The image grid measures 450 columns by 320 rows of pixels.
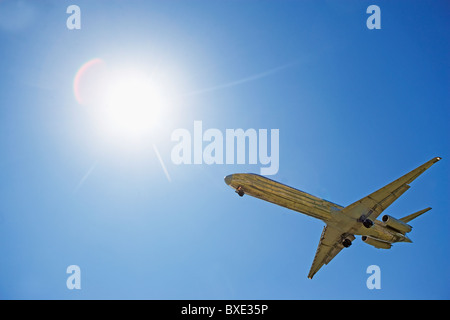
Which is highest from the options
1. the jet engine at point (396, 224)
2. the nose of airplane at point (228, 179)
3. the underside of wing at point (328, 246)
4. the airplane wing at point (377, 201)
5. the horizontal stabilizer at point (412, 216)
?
the nose of airplane at point (228, 179)

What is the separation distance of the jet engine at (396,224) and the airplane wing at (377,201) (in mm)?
955

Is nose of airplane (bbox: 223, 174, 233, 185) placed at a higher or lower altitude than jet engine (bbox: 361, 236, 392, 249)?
higher

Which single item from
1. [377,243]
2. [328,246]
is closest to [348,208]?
[377,243]

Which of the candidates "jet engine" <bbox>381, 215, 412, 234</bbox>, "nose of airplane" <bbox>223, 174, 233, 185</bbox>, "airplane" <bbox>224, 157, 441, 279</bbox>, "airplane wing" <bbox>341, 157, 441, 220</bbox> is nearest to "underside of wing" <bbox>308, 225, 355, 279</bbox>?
"airplane" <bbox>224, 157, 441, 279</bbox>

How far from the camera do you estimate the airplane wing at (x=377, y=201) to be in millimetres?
39438

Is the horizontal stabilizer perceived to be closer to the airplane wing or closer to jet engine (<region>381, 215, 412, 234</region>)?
jet engine (<region>381, 215, 412, 234</region>)

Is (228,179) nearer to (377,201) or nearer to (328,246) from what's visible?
(377,201)

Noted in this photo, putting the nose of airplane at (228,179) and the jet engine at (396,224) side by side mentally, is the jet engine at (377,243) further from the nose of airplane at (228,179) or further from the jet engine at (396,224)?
the nose of airplane at (228,179)

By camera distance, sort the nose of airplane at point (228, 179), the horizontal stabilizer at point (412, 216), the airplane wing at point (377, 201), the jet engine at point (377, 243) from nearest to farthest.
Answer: the nose of airplane at point (228, 179) → the airplane wing at point (377, 201) → the horizontal stabilizer at point (412, 216) → the jet engine at point (377, 243)

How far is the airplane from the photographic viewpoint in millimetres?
37375

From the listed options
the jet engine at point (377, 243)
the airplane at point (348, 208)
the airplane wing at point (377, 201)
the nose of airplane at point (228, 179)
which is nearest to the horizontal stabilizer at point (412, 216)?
the airplane at point (348, 208)

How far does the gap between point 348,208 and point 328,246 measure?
7.80 m

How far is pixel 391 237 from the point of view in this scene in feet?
138
